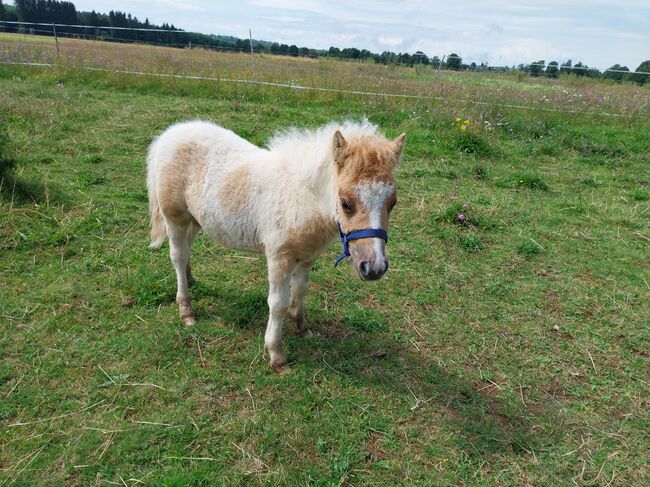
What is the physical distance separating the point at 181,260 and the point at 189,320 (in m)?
0.59

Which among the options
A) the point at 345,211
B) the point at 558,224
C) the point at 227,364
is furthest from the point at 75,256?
the point at 558,224

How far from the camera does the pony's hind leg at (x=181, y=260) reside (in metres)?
4.02

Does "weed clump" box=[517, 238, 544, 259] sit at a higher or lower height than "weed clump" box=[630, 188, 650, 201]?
lower

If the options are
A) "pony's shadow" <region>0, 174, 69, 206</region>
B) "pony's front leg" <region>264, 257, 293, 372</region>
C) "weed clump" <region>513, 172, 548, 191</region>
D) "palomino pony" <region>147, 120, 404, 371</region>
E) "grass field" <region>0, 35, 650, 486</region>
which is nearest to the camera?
"palomino pony" <region>147, 120, 404, 371</region>

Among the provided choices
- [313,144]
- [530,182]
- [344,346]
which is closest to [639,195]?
[530,182]

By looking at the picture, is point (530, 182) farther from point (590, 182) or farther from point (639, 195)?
point (639, 195)

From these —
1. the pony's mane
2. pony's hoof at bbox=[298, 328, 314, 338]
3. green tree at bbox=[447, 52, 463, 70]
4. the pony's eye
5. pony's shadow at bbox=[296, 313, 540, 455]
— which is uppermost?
green tree at bbox=[447, 52, 463, 70]

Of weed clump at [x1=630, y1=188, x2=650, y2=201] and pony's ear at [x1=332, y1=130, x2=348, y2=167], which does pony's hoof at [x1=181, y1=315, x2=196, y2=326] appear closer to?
pony's ear at [x1=332, y1=130, x2=348, y2=167]

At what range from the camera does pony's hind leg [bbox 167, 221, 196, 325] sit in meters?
4.02

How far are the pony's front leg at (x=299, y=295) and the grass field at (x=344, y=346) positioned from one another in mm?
138

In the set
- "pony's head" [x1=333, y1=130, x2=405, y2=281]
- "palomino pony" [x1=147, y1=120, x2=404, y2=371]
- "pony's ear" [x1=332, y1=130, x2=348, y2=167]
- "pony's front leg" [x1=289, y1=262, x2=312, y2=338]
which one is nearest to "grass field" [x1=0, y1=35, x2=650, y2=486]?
"pony's front leg" [x1=289, y1=262, x2=312, y2=338]

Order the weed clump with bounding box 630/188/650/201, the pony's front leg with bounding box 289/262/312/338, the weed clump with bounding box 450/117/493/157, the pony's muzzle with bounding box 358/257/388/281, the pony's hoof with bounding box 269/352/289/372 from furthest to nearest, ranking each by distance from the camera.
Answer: the weed clump with bounding box 450/117/493/157 < the weed clump with bounding box 630/188/650/201 < the pony's front leg with bounding box 289/262/312/338 < the pony's hoof with bounding box 269/352/289/372 < the pony's muzzle with bounding box 358/257/388/281

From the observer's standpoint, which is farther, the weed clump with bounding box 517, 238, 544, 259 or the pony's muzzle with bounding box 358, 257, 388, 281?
the weed clump with bounding box 517, 238, 544, 259

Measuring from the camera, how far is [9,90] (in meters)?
10.7
